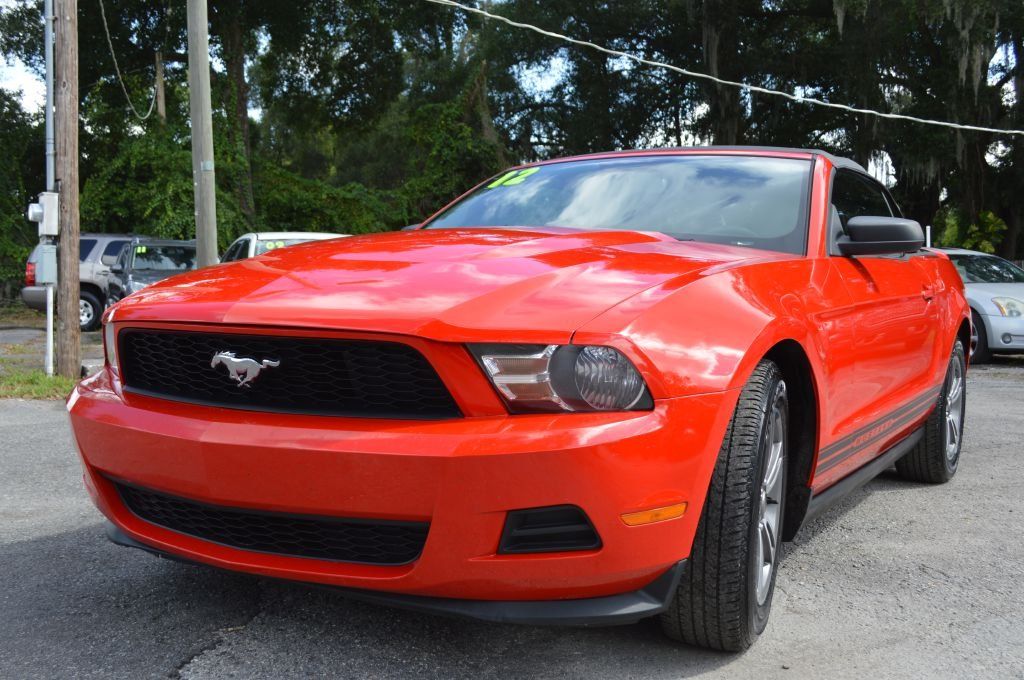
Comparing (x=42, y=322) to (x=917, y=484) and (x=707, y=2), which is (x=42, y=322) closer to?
(x=707, y=2)

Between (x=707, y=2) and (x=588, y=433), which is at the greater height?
(x=707, y=2)

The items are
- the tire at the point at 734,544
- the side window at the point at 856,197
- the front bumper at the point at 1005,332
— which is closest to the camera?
the tire at the point at 734,544

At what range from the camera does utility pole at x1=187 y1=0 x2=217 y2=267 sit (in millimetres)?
10617

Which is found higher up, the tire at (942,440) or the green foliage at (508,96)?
the green foliage at (508,96)

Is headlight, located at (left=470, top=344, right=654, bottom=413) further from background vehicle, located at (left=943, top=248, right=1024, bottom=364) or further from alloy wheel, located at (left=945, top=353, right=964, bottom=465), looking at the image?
background vehicle, located at (left=943, top=248, right=1024, bottom=364)

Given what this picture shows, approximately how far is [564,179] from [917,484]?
2.49 metres

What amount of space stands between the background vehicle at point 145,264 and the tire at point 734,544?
1429 cm

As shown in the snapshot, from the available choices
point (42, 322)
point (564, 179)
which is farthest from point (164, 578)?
point (42, 322)

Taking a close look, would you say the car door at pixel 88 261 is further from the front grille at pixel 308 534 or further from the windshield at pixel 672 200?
the front grille at pixel 308 534

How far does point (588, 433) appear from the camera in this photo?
204 cm

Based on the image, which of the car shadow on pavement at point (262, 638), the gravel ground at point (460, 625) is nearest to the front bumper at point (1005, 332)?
the gravel ground at point (460, 625)

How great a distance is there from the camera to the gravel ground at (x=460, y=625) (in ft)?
8.02

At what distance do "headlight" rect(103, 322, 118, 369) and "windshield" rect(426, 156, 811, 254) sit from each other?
4.83 ft

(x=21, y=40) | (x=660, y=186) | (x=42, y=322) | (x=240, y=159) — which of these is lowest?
(x=42, y=322)
